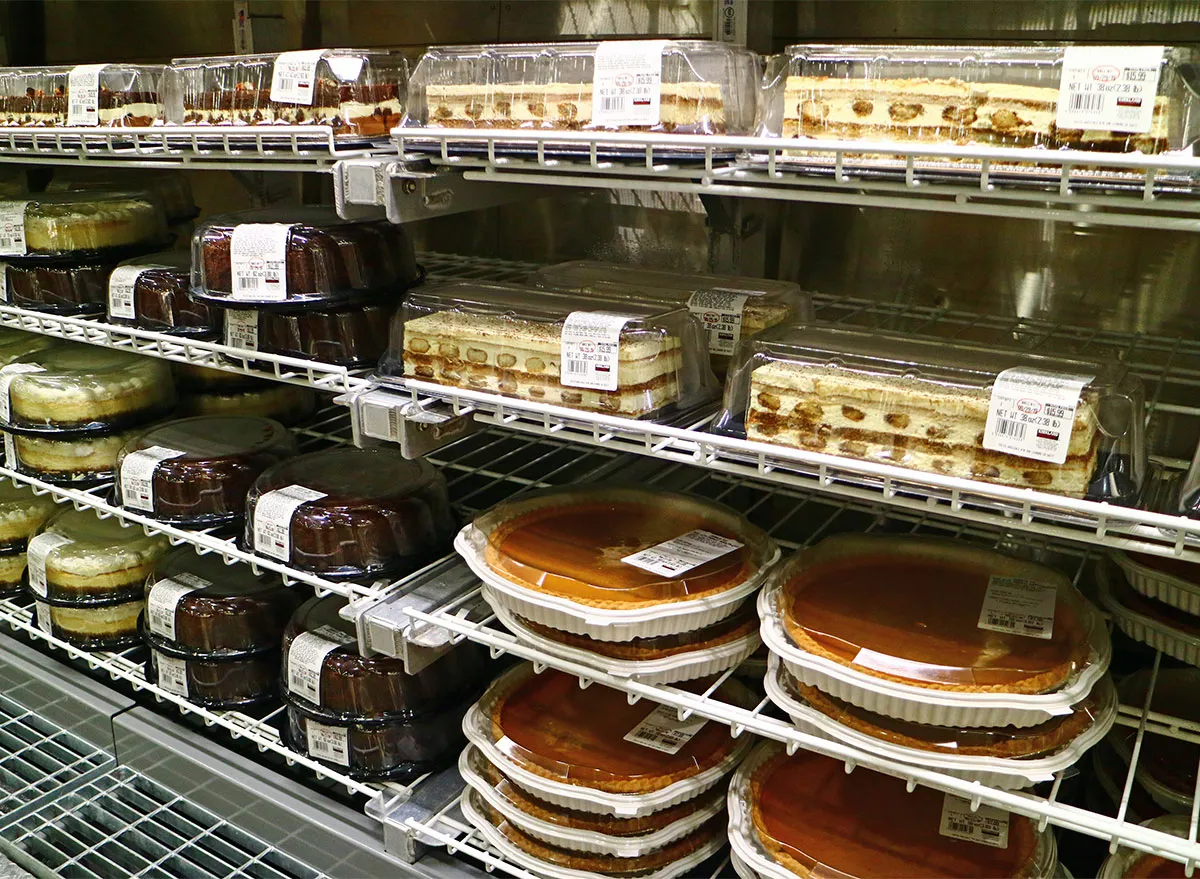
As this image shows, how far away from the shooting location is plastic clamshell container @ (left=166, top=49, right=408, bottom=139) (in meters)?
1.60

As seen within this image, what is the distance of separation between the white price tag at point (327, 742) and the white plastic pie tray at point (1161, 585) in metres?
1.21

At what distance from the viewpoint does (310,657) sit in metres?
1.71

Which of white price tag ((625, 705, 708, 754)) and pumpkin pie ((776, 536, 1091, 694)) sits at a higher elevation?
pumpkin pie ((776, 536, 1091, 694))

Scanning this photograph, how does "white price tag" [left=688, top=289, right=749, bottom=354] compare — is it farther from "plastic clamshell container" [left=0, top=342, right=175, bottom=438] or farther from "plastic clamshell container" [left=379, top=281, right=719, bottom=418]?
"plastic clamshell container" [left=0, top=342, right=175, bottom=438]

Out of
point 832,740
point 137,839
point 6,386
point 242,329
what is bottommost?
point 137,839

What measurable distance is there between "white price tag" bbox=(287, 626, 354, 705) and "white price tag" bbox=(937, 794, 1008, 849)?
970mm

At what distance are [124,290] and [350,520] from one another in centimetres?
70

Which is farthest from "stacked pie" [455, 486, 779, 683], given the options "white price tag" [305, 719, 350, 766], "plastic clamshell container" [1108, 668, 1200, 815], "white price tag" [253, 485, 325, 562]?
"plastic clamshell container" [1108, 668, 1200, 815]

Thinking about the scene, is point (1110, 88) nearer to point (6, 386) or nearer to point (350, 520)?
point (350, 520)

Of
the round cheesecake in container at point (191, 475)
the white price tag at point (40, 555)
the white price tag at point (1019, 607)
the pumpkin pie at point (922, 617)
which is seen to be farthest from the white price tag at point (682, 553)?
the white price tag at point (40, 555)

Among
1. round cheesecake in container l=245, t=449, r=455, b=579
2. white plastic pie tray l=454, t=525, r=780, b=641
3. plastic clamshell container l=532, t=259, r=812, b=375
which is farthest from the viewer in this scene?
round cheesecake in container l=245, t=449, r=455, b=579

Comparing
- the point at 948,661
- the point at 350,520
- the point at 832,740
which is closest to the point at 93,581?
the point at 350,520

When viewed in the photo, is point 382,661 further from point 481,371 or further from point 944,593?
point 944,593

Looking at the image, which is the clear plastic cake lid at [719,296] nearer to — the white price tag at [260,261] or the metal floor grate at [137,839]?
the white price tag at [260,261]
